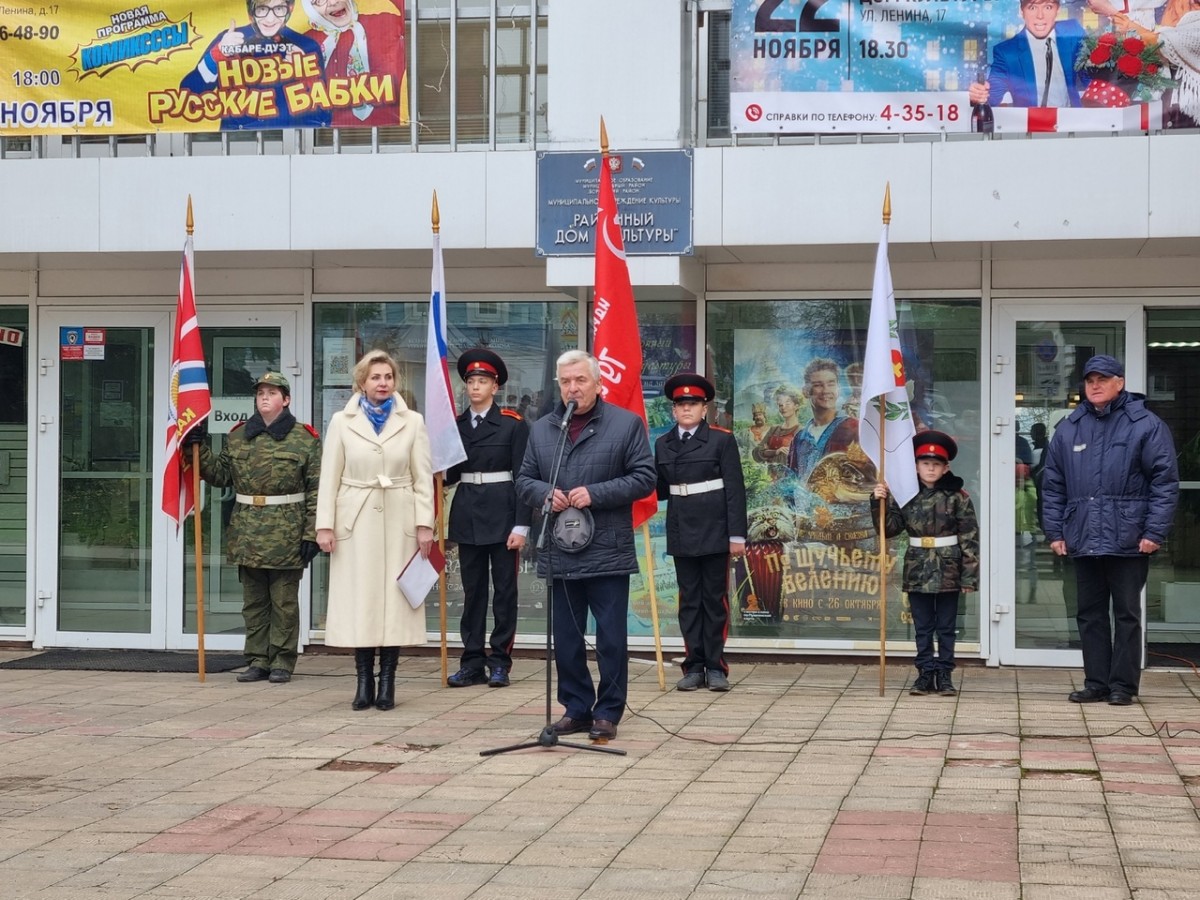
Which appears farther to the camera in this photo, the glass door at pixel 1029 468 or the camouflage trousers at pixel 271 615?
the glass door at pixel 1029 468

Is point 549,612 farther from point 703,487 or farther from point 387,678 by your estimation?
point 703,487

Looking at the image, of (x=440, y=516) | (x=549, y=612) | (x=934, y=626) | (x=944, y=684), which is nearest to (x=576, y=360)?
(x=549, y=612)

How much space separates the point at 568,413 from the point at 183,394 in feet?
11.7

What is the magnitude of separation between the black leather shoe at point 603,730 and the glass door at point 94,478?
525 centimetres

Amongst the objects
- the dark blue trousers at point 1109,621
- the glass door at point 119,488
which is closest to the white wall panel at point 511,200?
the glass door at point 119,488

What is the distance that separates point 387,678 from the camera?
910cm

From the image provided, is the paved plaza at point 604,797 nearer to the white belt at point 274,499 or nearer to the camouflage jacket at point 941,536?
the camouflage jacket at point 941,536

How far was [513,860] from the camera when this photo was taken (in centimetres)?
556

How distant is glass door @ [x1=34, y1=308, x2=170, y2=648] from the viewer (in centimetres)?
1207

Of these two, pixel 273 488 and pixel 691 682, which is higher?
pixel 273 488

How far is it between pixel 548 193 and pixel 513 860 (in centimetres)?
584

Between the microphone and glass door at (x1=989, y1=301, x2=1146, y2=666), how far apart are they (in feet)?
13.4

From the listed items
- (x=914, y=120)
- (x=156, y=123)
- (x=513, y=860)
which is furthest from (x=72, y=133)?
(x=513, y=860)

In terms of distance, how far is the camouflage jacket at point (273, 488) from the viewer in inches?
397
